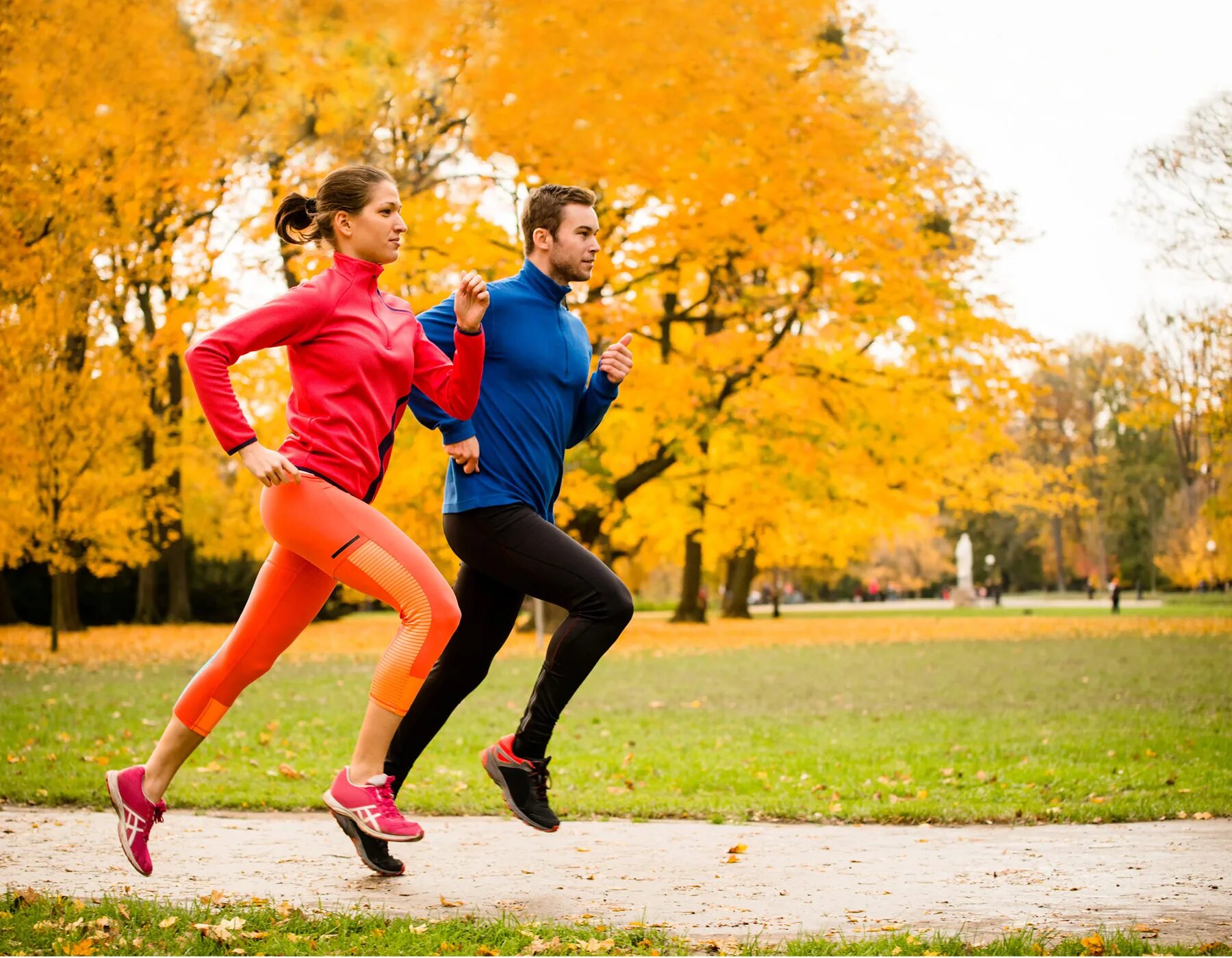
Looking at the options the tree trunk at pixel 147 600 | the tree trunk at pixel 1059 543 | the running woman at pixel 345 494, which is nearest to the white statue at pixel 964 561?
the tree trunk at pixel 1059 543

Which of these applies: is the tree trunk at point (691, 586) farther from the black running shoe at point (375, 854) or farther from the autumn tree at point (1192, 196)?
the black running shoe at point (375, 854)

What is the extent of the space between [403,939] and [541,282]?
2365mm

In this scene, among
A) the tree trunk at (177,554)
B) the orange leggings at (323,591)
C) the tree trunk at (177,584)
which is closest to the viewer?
the orange leggings at (323,591)

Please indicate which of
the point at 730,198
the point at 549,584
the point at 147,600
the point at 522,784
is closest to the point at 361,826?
the point at 522,784

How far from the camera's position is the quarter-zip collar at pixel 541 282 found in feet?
14.9

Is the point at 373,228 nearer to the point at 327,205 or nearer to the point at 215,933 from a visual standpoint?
the point at 327,205

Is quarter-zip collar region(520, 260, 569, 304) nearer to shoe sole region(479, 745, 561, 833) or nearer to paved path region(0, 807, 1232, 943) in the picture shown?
shoe sole region(479, 745, 561, 833)

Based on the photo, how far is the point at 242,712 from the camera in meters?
11.1

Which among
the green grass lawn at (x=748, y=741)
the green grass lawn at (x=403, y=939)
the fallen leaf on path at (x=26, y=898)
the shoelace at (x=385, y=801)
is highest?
the shoelace at (x=385, y=801)

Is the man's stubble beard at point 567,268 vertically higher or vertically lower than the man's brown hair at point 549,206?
lower

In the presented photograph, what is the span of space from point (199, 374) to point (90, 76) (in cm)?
1409

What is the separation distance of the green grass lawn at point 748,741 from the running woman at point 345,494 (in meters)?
2.35

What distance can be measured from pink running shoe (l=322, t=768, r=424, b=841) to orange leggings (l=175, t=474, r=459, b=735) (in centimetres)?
26

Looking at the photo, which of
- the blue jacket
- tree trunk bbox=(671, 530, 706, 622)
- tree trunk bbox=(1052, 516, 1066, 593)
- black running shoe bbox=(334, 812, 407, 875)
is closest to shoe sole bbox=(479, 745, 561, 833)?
black running shoe bbox=(334, 812, 407, 875)
